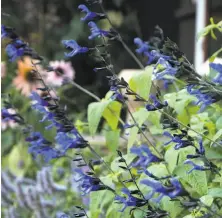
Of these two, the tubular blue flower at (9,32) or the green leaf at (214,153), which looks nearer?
the green leaf at (214,153)

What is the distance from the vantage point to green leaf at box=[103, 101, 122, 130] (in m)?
1.64

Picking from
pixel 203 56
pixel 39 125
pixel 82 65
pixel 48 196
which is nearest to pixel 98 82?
pixel 82 65

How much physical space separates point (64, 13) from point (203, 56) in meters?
2.41

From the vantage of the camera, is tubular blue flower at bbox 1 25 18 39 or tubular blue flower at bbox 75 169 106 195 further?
tubular blue flower at bbox 1 25 18 39

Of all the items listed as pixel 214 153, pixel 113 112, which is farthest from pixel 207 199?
pixel 113 112

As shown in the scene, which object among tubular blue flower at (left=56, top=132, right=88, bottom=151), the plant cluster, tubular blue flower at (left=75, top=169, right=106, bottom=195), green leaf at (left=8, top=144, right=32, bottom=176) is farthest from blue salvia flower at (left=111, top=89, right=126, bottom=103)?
green leaf at (left=8, top=144, right=32, bottom=176)

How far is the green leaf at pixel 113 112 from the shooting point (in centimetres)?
164

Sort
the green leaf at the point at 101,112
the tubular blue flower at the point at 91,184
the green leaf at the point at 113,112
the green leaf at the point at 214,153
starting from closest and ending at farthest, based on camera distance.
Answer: the tubular blue flower at the point at 91,184 < the green leaf at the point at 214,153 < the green leaf at the point at 101,112 < the green leaf at the point at 113,112

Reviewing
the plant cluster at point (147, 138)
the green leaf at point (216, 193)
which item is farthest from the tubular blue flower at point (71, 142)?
the green leaf at point (216, 193)

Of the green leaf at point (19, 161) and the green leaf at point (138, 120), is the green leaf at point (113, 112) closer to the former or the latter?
the green leaf at point (138, 120)

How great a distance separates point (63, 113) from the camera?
4.77ft

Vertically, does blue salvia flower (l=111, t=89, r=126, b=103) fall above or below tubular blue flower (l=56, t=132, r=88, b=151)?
above

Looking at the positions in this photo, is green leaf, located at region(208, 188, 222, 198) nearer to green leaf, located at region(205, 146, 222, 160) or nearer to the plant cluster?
the plant cluster

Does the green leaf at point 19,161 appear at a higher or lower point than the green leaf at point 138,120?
lower
